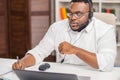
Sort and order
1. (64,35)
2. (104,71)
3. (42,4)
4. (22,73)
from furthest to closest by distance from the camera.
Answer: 1. (42,4)
2. (64,35)
3. (104,71)
4. (22,73)

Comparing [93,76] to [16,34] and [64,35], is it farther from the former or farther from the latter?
[16,34]

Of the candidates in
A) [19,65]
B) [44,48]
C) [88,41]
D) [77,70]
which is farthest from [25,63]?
[88,41]

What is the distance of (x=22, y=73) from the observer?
55.8 inches

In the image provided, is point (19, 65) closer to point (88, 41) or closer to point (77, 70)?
point (77, 70)

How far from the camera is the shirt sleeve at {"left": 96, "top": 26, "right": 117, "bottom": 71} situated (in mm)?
1823

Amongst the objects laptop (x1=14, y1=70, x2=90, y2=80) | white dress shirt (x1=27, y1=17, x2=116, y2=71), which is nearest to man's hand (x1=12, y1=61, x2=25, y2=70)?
white dress shirt (x1=27, y1=17, x2=116, y2=71)

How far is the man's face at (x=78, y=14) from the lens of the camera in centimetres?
196

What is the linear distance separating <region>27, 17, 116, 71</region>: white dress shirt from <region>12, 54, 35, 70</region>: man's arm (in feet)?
0.16

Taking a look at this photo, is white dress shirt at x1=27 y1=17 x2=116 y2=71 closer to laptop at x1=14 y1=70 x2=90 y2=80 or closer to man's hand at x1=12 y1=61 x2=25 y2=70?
man's hand at x1=12 y1=61 x2=25 y2=70

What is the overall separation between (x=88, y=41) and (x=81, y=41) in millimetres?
54

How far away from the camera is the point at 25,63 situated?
1.93 meters

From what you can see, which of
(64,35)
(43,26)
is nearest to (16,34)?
(43,26)

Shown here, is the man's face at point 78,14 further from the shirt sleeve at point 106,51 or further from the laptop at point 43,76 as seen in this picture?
the laptop at point 43,76

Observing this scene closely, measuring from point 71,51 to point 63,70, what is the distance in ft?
0.50
